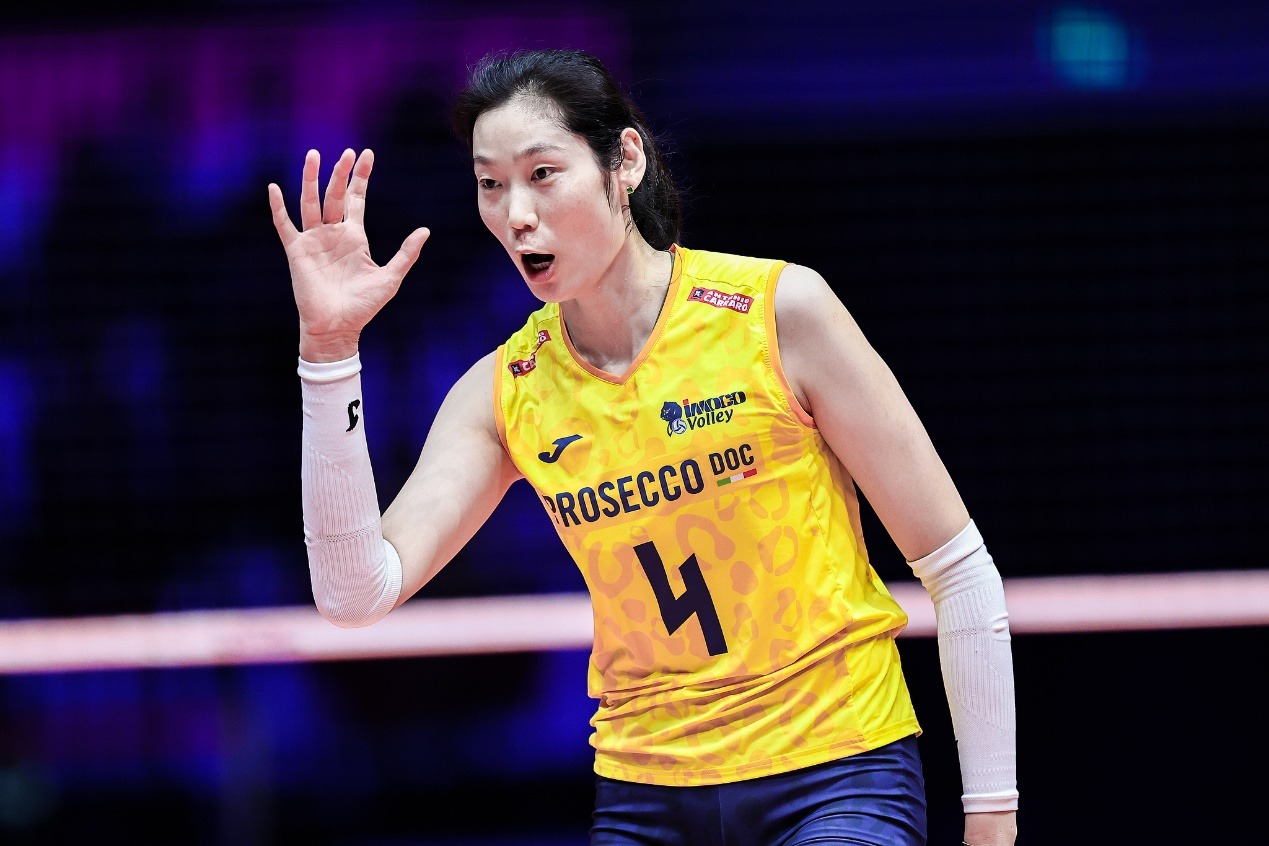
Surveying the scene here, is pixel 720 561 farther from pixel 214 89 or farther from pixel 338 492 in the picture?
pixel 214 89

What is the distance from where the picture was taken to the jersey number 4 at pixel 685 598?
7.38 ft

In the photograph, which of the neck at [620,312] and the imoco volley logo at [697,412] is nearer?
the imoco volley logo at [697,412]

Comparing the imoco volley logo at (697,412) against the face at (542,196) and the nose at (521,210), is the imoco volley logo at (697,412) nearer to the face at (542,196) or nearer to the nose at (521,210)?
the face at (542,196)

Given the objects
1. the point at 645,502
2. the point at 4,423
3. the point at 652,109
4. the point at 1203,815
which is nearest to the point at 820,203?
the point at 652,109

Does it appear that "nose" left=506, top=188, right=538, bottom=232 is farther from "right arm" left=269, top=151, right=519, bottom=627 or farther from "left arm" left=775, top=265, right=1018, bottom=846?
"left arm" left=775, top=265, right=1018, bottom=846

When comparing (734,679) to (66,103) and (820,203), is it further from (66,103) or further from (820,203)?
(66,103)

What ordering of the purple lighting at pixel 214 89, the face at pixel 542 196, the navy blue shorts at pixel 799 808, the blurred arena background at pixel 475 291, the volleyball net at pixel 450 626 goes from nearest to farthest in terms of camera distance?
1. the navy blue shorts at pixel 799 808
2. the face at pixel 542 196
3. the volleyball net at pixel 450 626
4. the blurred arena background at pixel 475 291
5. the purple lighting at pixel 214 89

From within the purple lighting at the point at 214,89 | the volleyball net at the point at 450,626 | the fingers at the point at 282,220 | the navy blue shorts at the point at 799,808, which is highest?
the purple lighting at the point at 214,89

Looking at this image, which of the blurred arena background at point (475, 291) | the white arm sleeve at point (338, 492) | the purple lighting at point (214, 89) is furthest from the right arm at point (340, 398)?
the purple lighting at point (214, 89)

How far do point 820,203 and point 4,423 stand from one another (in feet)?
10.0

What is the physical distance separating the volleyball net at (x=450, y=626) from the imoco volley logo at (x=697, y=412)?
2.47 m

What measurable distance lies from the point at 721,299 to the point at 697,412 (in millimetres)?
187

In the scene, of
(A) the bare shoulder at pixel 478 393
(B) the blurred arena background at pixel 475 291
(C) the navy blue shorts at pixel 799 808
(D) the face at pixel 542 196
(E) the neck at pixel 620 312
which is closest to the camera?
(C) the navy blue shorts at pixel 799 808

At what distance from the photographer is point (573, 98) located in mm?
2332
